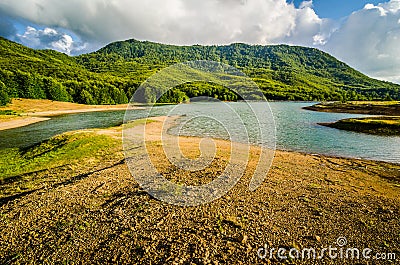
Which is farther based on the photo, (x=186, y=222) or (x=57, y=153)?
(x=57, y=153)

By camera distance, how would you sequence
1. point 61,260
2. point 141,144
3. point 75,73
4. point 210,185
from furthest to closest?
1. point 75,73
2. point 141,144
3. point 210,185
4. point 61,260

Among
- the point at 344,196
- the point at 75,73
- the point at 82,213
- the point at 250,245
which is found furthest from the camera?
the point at 75,73

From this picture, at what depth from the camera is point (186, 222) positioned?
8719 mm

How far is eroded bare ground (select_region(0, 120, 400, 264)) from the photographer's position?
7137mm

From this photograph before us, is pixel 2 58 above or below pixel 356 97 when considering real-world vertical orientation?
above

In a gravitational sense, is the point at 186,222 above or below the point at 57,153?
below

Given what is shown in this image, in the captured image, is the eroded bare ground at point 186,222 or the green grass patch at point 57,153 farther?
the green grass patch at point 57,153

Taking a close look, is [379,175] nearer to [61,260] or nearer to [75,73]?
[61,260]

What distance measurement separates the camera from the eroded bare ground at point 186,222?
7137mm

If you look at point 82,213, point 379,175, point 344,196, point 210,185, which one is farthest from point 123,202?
point 379,175

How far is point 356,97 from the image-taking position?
6083 inches

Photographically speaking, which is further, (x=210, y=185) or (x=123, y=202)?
(x=210, y=185)

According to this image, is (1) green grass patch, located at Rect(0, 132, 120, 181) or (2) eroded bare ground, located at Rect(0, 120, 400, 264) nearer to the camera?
(2) eroded bare ground, located at Rect(0, 120, 400, 264)

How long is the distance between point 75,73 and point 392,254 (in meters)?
161
